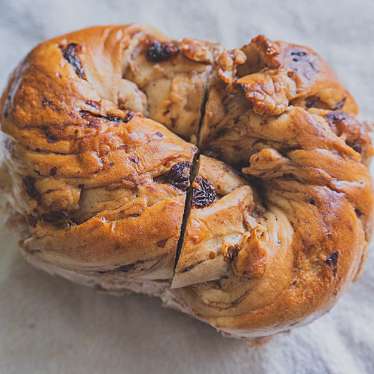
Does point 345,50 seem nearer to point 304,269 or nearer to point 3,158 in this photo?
point 304,269

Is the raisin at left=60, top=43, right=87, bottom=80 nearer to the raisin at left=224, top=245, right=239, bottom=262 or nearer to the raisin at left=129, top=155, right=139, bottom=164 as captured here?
the raisin at left=129, top=155, right=139, bottom=164

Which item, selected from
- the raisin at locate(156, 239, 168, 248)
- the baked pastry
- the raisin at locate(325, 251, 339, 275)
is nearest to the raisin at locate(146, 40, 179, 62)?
the baked pastry

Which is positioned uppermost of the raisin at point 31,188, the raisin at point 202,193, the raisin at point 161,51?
the raisin at point 161,51

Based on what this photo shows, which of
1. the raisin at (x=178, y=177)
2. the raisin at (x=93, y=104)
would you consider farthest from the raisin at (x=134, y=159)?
the raisin at (x=93, y=104)

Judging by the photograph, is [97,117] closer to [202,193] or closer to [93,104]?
[93,104]

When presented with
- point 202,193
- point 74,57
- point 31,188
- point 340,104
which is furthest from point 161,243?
point 340,104

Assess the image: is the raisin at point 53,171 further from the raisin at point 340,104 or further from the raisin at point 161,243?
the raisin at point 340,104
